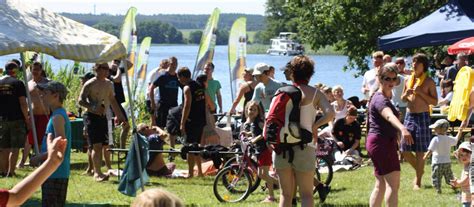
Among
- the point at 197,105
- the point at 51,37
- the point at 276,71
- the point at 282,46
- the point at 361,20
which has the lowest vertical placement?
the point at 282,46

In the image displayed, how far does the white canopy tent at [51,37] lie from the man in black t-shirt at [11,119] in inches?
112

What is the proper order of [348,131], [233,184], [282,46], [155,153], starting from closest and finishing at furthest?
[233,184], [155,153], [348,131], [282,46]

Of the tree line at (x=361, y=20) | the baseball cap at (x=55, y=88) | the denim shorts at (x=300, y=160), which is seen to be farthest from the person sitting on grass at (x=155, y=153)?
the tree line at (x=361, y=20)

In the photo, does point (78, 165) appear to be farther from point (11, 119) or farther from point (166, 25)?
point (166, 25)

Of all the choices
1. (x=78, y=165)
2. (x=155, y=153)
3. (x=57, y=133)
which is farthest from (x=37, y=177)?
(x=78, y=165)

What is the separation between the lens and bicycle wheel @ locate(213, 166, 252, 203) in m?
11.6

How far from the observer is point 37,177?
4.65m

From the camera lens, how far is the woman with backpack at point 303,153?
8727 millimetres

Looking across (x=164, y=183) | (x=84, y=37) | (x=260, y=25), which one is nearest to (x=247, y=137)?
(x=164, y=183)

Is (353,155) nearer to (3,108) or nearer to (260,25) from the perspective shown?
(3,108)

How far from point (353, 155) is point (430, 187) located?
3039 mm

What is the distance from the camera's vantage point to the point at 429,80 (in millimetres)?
12008

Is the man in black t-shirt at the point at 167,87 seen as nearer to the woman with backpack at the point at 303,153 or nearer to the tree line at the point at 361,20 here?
the woman with backpack at the point at 303,153

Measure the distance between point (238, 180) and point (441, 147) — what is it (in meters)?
2.28
